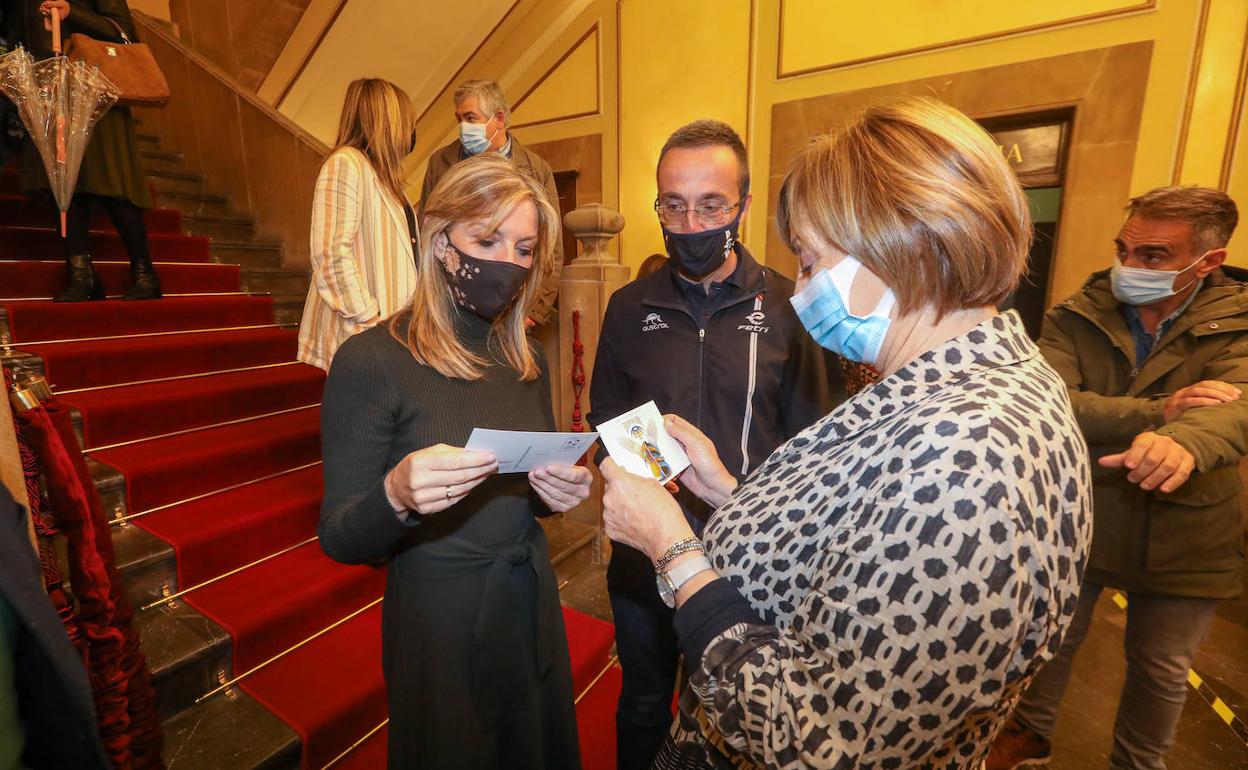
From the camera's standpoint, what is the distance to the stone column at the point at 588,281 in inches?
119

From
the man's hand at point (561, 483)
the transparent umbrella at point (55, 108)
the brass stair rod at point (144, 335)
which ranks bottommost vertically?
the man's hand at point (561, 483)

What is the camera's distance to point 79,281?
3.03m

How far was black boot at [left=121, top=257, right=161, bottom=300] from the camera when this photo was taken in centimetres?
323

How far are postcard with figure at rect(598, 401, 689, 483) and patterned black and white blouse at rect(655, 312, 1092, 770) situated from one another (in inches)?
18.1

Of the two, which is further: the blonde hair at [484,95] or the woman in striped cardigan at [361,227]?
the blonde hair at [484,95]

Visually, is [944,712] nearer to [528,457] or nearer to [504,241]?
[528,457]

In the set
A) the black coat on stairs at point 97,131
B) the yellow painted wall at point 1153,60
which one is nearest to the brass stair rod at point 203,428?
the black coat on stairs at point 97,131

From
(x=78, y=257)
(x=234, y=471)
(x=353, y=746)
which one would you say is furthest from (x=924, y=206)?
(x=78, y=257)

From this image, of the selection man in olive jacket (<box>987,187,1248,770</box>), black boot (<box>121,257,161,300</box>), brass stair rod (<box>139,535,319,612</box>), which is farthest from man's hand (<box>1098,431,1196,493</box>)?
black boot (<box>121,257,161,300</box>)

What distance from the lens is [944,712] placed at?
2.16ft

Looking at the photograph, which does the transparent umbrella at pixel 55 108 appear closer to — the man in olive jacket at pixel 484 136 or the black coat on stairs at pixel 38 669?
the man in olive jacket at pixel 484 136

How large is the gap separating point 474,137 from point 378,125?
0.66 metres

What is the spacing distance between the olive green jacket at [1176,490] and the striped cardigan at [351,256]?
2.50 m

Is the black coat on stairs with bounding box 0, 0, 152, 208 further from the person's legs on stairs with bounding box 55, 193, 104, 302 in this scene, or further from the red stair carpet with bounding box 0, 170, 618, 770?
the red stair carpet with bounding box 0, 170, 618, 770
